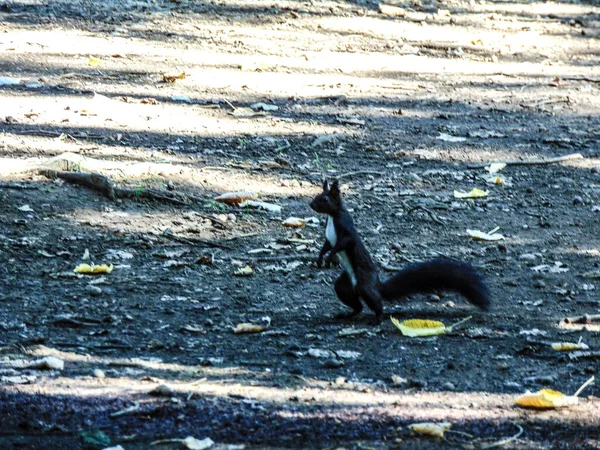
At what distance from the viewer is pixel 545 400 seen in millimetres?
4258

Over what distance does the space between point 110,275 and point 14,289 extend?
593mm

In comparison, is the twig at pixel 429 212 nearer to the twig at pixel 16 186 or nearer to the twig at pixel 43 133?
the twig at pixel 16 186

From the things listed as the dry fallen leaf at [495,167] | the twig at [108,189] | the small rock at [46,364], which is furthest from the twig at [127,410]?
the dry fallen leaf at [495,167]

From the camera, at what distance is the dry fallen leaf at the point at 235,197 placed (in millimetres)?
7453

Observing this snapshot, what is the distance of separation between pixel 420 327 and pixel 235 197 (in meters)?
2.46

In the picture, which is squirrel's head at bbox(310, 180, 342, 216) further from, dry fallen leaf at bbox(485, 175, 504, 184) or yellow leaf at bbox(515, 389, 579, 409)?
dry fallen leaf at bbox(485, 175, 504, 184)

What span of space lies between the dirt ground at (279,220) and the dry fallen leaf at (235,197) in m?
0.17

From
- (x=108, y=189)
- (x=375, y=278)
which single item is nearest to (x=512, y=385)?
(x=375, y=278)

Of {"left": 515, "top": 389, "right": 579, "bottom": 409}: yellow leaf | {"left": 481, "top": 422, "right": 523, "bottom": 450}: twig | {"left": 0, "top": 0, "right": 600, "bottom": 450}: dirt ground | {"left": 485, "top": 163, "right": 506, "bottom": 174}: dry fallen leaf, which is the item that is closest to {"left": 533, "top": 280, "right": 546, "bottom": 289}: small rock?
{"left": 0, "top": 0, "right": 600, "bottom": 450}: dirt ground

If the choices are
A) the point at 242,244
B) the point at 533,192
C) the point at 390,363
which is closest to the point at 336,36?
the point at 533,192

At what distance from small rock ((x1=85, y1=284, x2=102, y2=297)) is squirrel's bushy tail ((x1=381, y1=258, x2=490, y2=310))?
62.3 inches

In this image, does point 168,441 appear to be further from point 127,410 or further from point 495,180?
point 495,180

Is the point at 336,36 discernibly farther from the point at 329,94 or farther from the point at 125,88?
the point at 125,88

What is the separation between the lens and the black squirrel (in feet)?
18.1
